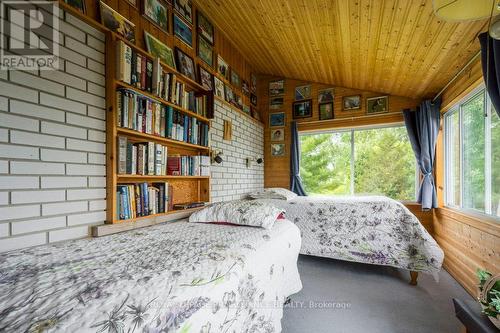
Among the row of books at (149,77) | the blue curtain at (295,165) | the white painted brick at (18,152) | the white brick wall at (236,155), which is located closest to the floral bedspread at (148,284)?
the white painted brick at (18,152)

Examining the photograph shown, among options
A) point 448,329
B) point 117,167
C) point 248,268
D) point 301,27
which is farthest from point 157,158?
point 448,329

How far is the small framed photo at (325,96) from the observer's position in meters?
3.82

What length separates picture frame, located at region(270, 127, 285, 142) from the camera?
4.18m

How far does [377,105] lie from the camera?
3.55m

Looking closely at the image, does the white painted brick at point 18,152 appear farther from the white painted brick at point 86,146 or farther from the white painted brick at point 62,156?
the white painted brick at point 86,146

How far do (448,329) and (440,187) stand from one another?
2011mm

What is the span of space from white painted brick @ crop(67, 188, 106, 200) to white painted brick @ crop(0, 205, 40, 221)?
0.16 metres

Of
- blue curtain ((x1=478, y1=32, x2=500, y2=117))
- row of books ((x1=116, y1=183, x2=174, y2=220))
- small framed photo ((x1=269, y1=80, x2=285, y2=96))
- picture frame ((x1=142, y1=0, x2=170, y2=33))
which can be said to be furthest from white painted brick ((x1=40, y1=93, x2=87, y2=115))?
small framed photo ((x1=269, y1=80, x2=285, y2=96))

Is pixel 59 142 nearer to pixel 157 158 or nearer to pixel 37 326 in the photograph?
pixel 157 158

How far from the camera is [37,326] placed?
1.71 feet

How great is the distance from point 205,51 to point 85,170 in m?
1.90

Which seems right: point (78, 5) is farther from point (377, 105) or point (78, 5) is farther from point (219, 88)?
point (377, 105)

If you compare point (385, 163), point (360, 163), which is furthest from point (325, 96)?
point (385, 163)

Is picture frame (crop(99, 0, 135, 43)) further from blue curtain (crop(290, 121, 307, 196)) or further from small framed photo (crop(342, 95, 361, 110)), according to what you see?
small framed photo (crop(342, 95, 361, 110))
